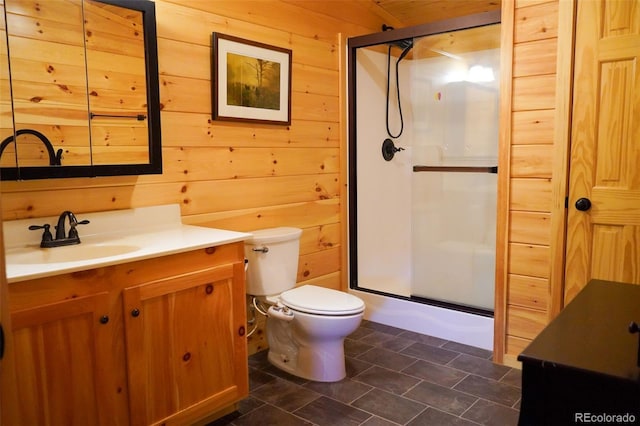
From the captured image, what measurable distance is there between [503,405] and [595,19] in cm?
185

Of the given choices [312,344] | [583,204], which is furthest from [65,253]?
[583,204]

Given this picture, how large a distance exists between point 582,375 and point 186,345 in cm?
148

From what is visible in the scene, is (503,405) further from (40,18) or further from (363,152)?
(40,18)

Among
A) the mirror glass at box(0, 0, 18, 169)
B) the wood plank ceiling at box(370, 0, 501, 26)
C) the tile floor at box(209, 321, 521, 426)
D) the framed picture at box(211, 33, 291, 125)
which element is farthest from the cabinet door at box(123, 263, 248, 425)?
the wood plank ceiling at box(370, 0, 501, 26)

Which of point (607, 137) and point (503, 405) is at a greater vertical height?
point (607, 137)

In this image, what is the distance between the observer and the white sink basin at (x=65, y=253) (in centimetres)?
176

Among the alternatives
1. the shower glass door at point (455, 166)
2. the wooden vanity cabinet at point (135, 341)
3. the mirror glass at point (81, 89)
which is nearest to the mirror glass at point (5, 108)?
the mirror glass at point (81, 89)

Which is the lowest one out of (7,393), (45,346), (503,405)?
(503,405)

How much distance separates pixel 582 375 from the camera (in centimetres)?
95

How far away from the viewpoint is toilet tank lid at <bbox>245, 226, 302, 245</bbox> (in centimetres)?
260

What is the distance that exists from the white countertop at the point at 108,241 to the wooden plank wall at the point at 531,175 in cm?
149

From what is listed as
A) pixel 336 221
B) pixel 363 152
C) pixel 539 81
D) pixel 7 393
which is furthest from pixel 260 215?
pixel 7 393

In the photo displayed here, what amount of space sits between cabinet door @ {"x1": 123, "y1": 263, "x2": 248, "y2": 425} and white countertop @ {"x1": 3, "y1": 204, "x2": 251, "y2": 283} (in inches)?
5.2

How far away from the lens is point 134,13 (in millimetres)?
2180
